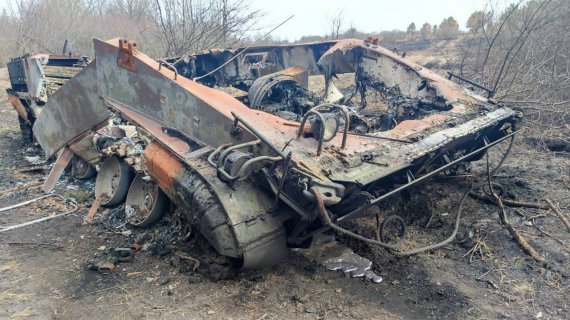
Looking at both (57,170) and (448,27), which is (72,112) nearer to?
(57,170)

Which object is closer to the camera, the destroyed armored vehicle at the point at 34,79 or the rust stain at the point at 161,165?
the rust stain at the point at 161,165

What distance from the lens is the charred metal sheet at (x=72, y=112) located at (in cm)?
530

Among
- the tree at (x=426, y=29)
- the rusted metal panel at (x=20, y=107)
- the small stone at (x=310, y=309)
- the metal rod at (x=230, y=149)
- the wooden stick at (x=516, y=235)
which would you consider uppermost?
the tree at (x=426, y=29)

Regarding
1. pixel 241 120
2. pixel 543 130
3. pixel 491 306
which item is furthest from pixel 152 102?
pixel 543 130

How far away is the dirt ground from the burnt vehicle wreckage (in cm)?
26

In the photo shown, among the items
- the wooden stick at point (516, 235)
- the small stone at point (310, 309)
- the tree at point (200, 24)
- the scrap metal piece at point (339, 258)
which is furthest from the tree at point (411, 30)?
the small stone at point (310, 309)

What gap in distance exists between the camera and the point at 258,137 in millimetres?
3281

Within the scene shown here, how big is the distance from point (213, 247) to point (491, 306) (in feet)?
6.78

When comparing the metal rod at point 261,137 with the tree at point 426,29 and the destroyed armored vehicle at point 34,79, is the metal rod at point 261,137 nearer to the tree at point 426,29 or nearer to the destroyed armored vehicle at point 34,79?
the destroyed armored vehicle at point 34,79

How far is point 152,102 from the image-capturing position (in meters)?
4.49

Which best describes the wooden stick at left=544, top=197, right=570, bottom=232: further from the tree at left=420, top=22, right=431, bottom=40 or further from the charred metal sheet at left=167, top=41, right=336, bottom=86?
the tree at left=420, top=22, right=431, bottom=40

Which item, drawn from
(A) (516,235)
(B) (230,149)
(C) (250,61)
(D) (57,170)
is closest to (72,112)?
(D) (57,170)

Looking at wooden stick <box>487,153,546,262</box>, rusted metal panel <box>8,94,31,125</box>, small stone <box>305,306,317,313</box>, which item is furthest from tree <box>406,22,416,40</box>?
small stone <box>305,306,317,313</box>

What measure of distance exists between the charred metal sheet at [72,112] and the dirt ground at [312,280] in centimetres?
125
